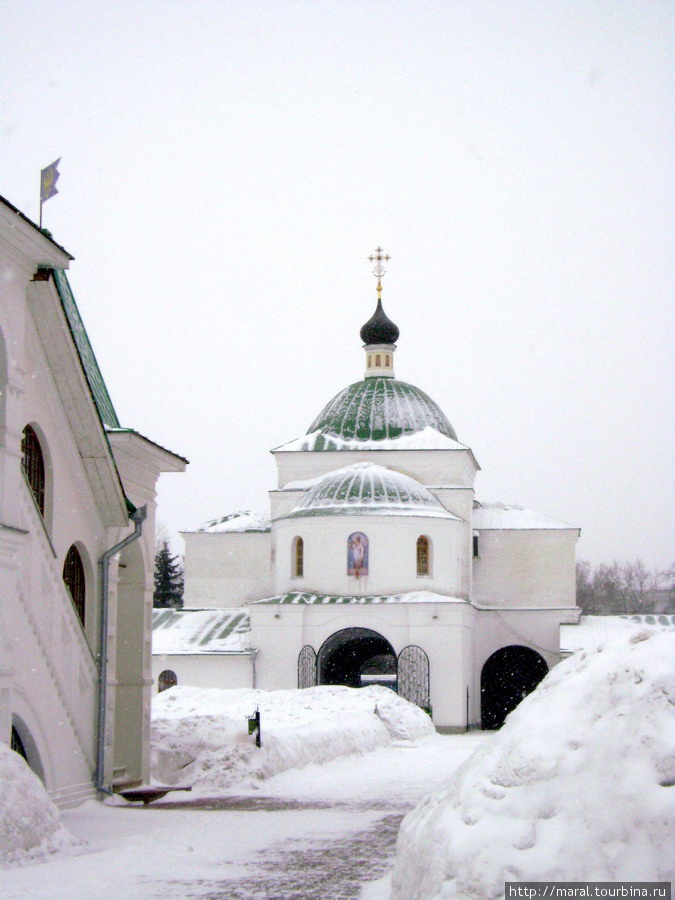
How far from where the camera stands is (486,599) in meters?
47.8

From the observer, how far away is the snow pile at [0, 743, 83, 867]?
8680 millimetres

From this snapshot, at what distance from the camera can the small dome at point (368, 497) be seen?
4178 cm

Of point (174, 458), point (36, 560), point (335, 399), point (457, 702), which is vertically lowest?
point (457, 702)

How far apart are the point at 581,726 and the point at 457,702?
112ft

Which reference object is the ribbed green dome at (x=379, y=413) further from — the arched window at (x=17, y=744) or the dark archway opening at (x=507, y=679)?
the arched window at (x=17, y=744)

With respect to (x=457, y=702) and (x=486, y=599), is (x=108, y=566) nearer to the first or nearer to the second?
(x=457, y=702)

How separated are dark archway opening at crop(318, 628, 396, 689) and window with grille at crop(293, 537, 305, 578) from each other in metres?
2.72

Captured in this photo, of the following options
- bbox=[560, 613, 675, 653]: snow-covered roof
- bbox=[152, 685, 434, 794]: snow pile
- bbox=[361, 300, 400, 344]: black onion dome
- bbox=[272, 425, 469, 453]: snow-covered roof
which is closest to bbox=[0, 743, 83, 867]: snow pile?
bbox=[152, 685, 434, 794]: snow pile

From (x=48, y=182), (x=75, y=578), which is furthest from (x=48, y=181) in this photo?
(x=75, y=578)

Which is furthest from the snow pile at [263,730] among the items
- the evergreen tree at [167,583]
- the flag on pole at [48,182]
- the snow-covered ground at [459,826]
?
the evergreen tree at [167,583]

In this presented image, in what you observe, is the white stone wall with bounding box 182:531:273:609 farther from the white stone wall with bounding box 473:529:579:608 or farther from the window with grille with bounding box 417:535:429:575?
the window with grille with bounding box 417:535:429:575

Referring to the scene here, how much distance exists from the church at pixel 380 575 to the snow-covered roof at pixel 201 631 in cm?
8

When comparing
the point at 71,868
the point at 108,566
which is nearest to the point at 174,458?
the point at 108,566

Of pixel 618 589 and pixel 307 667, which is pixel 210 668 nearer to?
pixel 307 667
